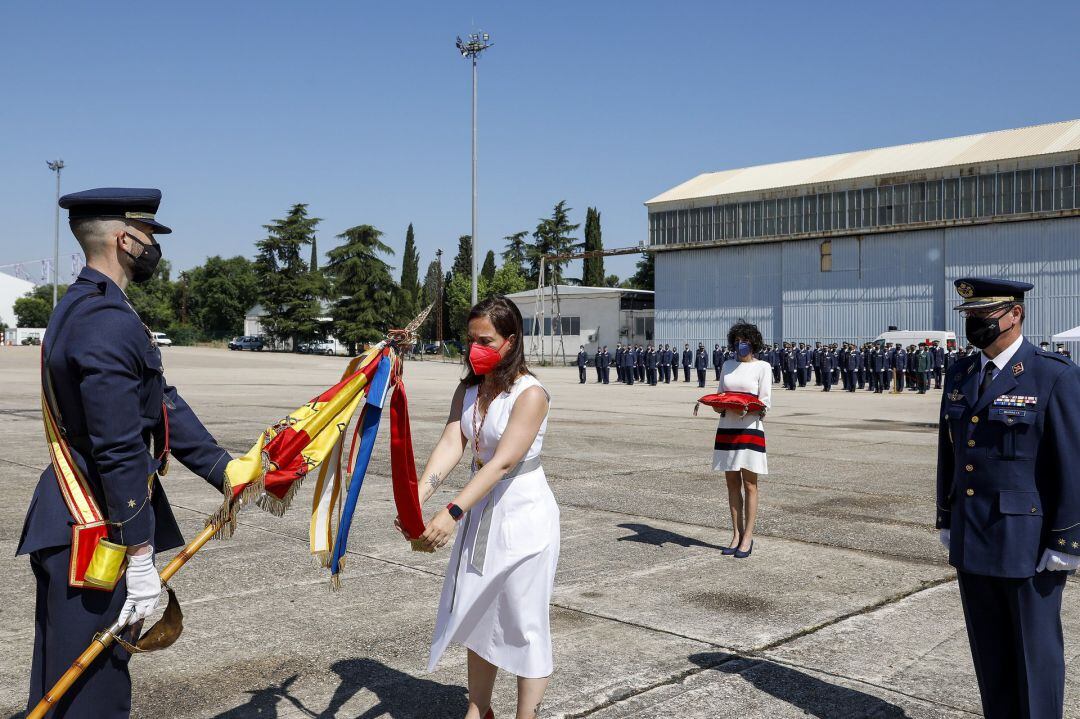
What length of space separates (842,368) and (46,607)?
37601 millimetres

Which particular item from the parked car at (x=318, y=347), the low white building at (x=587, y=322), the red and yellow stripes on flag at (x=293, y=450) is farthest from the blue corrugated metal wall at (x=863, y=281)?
the red and yellow stripes on flag at (x=293, y=450)

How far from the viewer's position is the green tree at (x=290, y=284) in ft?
267

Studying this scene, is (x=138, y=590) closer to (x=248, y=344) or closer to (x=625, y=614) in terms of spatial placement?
(x=625, y=614)

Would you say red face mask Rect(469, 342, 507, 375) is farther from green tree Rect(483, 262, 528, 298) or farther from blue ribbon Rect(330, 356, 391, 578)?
green tree Rect(483, 262, 528, 298)

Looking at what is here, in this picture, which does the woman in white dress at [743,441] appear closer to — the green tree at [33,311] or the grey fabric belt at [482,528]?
the grey fabric belt at [482,528]

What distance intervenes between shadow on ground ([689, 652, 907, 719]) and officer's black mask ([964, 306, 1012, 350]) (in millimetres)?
1735

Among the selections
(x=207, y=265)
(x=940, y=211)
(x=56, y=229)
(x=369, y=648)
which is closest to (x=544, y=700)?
(x=369, y=648)

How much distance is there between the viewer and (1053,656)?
3631 millimetres

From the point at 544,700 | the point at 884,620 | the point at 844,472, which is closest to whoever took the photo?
the point at 544,700

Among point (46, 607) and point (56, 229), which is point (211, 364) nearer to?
point (56, 229)

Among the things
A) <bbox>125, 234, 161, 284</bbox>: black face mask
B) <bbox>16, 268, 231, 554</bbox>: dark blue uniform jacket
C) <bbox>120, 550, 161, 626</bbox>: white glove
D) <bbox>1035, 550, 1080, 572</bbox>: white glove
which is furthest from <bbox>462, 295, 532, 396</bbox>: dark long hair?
<bbox>1035, 550, 1080, 572</bbox>: white glove

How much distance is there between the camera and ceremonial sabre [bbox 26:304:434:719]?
2807mm

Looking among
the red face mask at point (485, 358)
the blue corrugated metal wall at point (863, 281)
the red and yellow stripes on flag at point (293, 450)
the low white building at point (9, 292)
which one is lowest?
the red and yellow stripes on flag at point (293, 450)

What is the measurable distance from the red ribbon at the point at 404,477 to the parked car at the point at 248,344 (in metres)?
82.3
